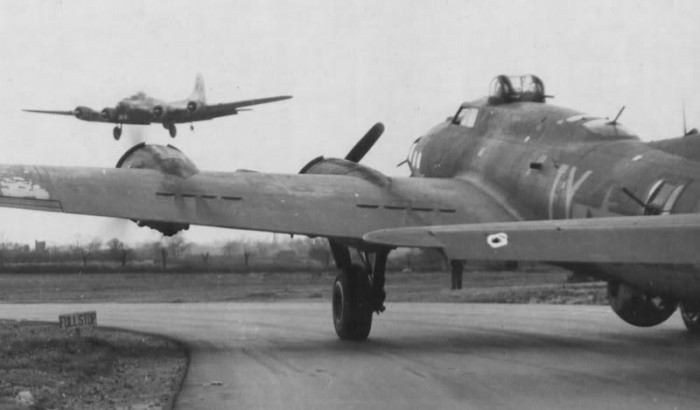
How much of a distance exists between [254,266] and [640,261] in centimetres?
4123

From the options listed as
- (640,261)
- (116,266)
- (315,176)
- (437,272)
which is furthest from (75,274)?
(640,261)

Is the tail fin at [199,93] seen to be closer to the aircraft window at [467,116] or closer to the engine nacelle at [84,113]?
the engine nacelle at [84,113]

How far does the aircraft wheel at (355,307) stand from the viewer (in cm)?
2017

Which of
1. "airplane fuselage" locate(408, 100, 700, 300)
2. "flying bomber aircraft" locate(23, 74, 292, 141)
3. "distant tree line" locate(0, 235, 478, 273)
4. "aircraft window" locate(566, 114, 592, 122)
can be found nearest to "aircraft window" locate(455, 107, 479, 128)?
"airplane fuselage" locate(408, 100, 700, 300)

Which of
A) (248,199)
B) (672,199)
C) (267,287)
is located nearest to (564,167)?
(672,199)

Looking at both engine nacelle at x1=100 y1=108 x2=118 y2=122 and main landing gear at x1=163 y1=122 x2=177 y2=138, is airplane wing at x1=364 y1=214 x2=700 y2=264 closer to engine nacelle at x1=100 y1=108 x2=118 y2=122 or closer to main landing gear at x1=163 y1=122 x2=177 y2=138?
main landing gear at x1=163 y1=122 x2=177 y2=138

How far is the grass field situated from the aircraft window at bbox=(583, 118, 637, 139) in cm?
1302

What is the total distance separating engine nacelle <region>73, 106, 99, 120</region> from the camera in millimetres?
66375

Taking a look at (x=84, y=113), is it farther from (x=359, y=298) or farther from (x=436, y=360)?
(x=436, y=360)

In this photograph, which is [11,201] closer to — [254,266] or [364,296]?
[364,296]

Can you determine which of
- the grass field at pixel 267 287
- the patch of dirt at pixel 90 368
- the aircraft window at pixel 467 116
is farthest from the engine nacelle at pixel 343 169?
the grass field at pixel 267 287

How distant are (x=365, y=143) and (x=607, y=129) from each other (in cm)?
533

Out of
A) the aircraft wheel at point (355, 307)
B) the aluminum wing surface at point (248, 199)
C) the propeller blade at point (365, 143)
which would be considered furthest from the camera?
the propeller blade at point (365, 143)

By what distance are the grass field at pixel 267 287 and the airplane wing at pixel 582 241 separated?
2119 centimetres
